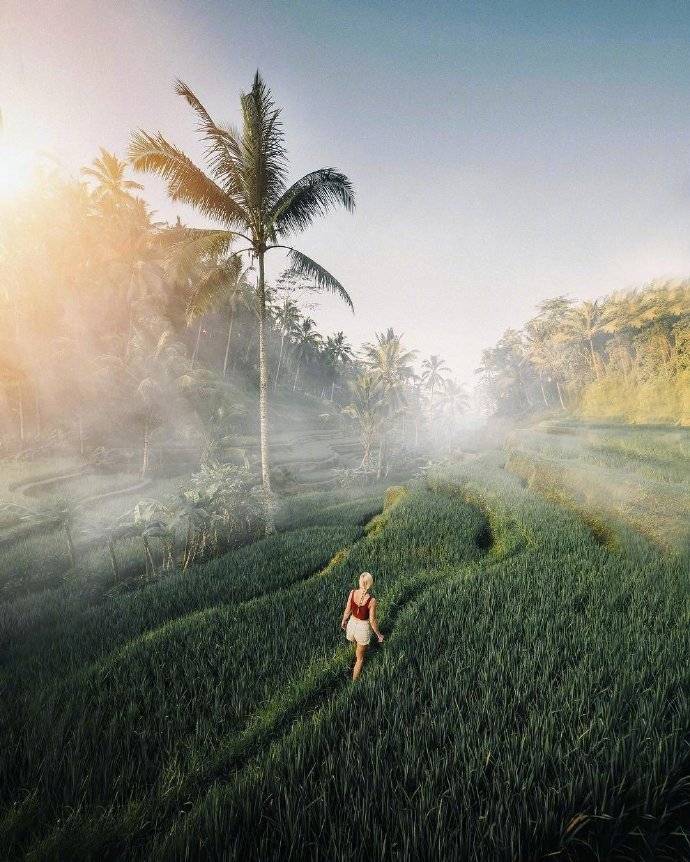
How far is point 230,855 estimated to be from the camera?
1691 millimetres

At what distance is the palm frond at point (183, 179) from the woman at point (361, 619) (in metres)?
9.99

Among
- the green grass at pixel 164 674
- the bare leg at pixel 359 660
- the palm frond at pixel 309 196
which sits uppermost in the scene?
the palm frond at pixel 309 196

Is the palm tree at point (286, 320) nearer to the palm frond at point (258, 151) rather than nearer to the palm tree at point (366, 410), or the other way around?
the palm tree at point (366, 410)

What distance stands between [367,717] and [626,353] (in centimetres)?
2939

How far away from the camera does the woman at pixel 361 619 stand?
3387 millimetres

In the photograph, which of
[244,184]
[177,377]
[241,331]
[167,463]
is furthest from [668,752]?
[241,331]

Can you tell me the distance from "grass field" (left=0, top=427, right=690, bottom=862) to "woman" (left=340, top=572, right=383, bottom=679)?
22cm

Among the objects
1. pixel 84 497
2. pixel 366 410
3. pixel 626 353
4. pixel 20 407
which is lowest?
pixel 84 497

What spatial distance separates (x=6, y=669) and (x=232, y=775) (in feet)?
12.9

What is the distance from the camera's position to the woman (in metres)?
3.39

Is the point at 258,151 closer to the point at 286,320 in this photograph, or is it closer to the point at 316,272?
the point at 316,272

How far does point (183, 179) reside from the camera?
8508 millimetres

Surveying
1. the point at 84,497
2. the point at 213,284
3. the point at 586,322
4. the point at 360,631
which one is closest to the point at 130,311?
the point at 84,497

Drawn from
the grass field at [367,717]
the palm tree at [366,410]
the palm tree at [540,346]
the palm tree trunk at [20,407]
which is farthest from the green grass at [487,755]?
the palm tree at [540,346]
